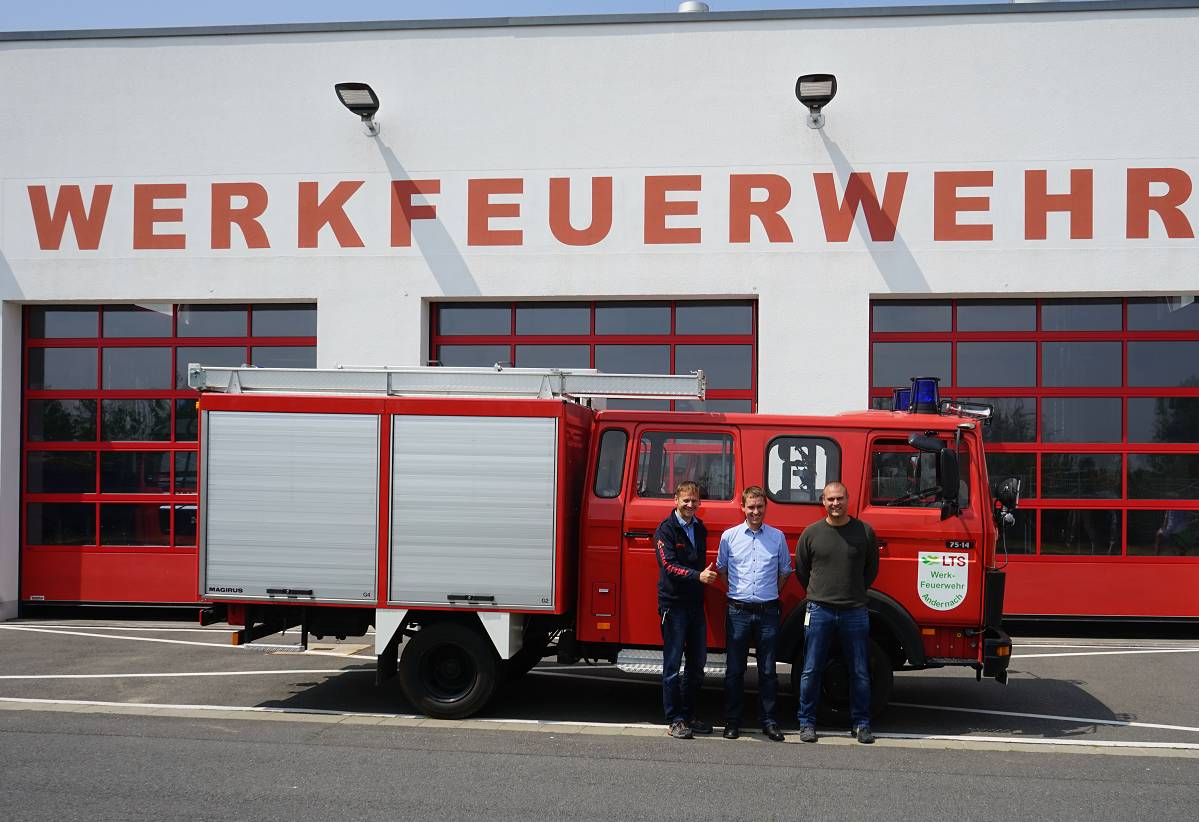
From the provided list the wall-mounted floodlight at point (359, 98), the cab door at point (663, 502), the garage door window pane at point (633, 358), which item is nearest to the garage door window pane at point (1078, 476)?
the garage door window pane at point (633, 358)

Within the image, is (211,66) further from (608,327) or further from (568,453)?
(568,453)

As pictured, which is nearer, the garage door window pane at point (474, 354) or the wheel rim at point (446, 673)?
the wheel rim at point (446, 673)

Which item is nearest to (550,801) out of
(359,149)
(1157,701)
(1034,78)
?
(1157,701)

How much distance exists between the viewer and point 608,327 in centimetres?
1263

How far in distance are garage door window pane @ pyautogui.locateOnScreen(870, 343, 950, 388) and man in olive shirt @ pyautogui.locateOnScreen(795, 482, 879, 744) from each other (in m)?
5.13

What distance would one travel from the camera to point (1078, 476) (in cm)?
1201

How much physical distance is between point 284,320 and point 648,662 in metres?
7.34

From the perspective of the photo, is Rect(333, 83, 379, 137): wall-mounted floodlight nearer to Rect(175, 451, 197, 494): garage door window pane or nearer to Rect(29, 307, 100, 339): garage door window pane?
Rect(29, 307, 100, 339): garage door window pane

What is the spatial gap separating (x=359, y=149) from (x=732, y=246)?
456 centimetres

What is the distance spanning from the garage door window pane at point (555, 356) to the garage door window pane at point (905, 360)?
133 inches

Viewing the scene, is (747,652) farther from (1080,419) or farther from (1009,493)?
(1080,419)

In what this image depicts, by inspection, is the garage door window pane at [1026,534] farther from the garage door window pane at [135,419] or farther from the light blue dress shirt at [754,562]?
the garage door window pane at [135,419]

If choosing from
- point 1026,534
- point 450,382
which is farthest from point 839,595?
point 1026,534

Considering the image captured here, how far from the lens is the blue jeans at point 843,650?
7320mm
